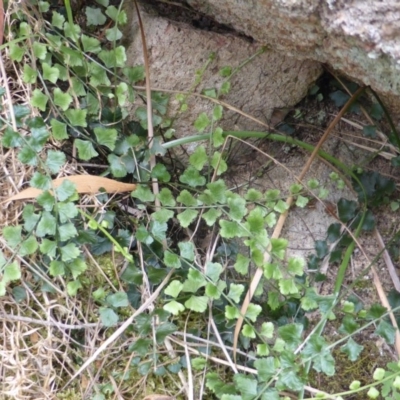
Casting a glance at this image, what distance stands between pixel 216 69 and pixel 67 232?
563 mm

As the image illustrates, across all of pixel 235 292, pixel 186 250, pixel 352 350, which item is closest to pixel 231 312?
pixel 235 292

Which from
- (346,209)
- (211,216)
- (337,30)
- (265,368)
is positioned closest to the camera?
(337,30)

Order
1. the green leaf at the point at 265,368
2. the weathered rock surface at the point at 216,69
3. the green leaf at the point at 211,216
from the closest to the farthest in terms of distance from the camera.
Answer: the green leaf at the point at 265,368, the green leaf at the point at 211,216, the weathered rock surface at the point at 216,69

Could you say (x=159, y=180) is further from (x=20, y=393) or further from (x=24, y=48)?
(x=20, y=393)

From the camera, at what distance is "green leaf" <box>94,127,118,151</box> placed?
130 cm

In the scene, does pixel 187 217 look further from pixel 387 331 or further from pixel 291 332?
pixel 387 331

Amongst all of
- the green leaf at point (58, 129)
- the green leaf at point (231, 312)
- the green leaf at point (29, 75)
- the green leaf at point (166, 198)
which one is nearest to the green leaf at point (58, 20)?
the green leaf at point (29, 75)

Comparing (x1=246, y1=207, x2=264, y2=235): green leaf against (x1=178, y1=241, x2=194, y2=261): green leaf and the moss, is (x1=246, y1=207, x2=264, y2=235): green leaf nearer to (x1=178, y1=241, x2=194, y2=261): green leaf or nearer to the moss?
(x1=178, y1=241, x2=194, y2=261): green leaf

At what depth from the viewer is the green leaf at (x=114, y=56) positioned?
4.36 ft

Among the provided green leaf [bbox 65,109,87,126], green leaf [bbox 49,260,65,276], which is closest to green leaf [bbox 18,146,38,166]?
green leaf [bbox 65,109,87,126]

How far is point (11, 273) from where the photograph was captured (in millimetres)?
1228

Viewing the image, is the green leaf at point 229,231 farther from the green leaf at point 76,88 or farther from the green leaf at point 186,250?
the green leaf at point 76,88

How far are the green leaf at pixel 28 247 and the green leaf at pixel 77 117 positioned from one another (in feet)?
0.94

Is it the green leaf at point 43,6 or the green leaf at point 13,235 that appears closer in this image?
the green leaf at point 13,235
